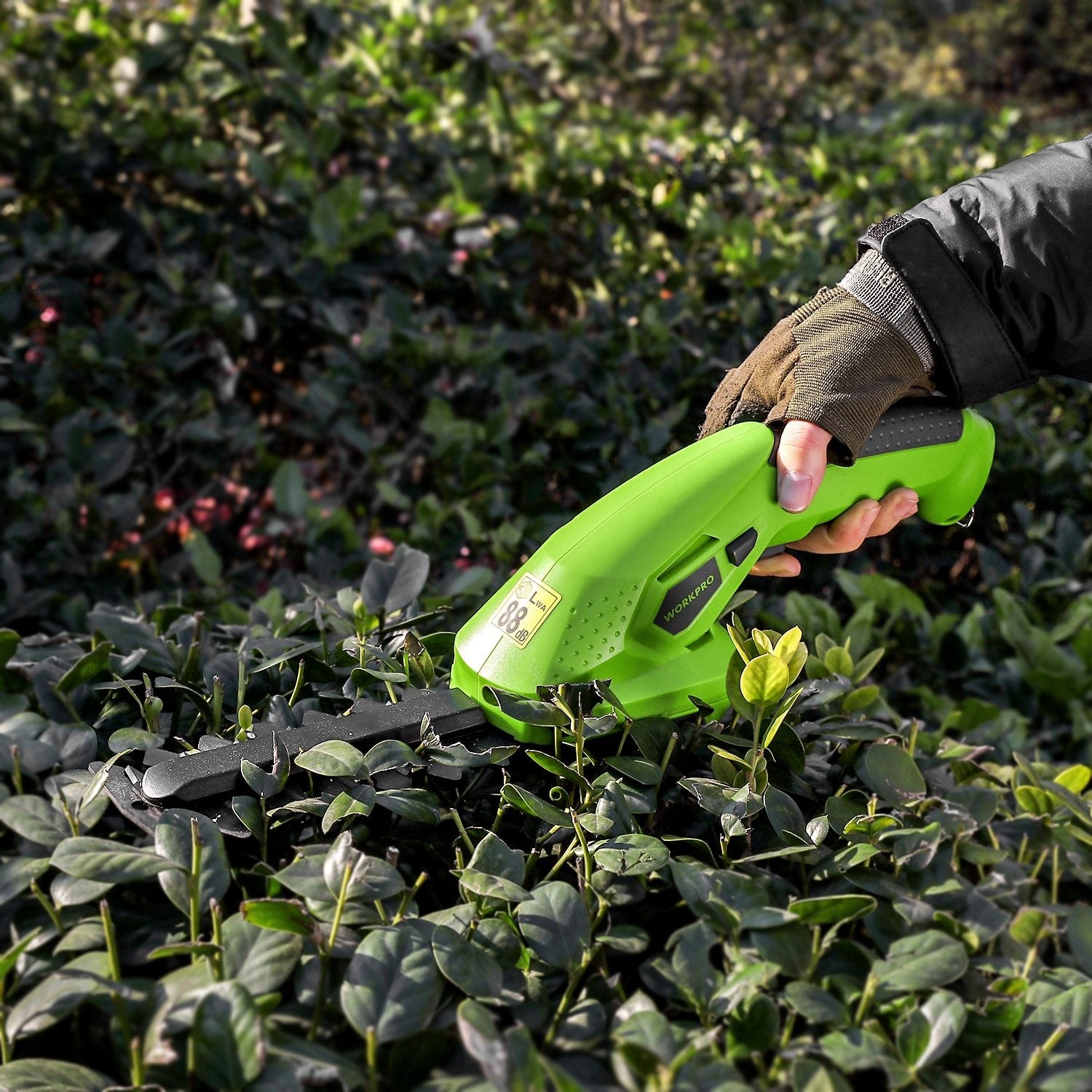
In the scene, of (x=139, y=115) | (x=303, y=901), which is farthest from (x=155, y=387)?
(x=303, y=901)

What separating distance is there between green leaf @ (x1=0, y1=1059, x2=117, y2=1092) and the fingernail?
1.16 m

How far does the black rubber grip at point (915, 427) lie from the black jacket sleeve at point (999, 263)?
0.04 m

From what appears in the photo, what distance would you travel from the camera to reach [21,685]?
1.51 metres

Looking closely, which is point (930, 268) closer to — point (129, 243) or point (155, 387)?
point (155, 387)

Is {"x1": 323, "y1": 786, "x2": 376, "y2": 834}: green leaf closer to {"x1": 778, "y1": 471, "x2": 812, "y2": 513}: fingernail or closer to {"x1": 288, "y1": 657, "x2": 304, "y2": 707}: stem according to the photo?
{"x1": 288, "y1": 657, "x2": 304, "y2": 707}: stem

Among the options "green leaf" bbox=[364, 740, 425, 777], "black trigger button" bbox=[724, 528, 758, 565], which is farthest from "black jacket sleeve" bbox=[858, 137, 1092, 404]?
"green leaf" bbox=[364, 740, 425, 777]

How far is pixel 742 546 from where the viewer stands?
1.64 metres

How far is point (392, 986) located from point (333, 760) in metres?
0.30

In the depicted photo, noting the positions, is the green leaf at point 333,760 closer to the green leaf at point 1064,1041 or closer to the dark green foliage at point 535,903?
the dark green foliage at point 535,903

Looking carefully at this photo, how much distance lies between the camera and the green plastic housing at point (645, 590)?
58.1 inches

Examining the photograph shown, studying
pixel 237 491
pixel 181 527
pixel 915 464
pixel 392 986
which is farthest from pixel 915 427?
pixel 181 527

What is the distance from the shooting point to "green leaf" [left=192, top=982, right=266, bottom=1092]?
877mm

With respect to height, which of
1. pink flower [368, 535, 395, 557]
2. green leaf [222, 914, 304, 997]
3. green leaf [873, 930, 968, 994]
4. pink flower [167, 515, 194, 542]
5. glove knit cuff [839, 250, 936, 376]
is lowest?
pink flower [368, 535, 395, 557]

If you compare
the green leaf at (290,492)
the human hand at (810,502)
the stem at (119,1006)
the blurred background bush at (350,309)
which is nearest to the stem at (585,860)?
the stem at (119,1006)
